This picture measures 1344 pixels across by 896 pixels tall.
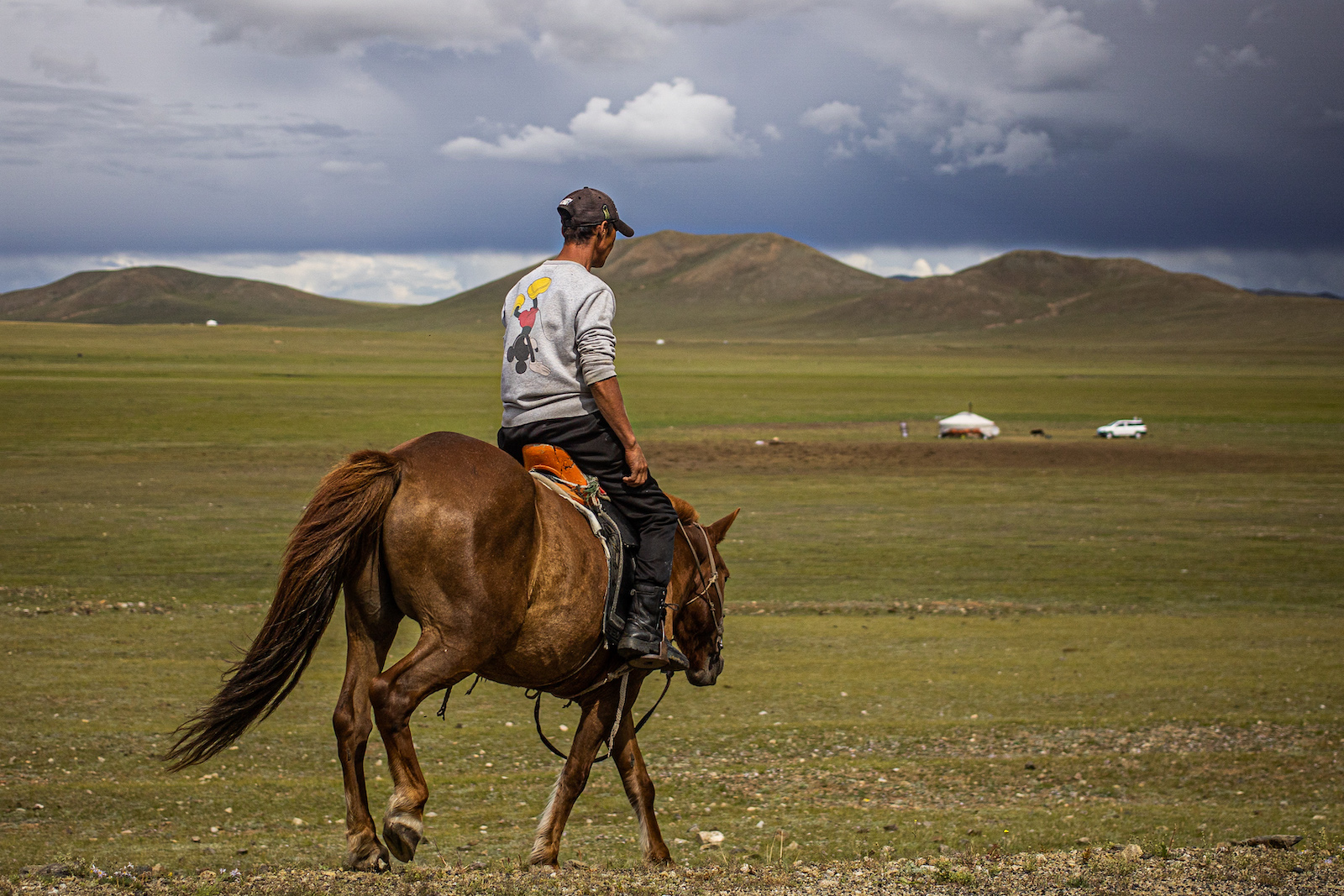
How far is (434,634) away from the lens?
15.2ft

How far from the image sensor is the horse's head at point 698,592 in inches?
243

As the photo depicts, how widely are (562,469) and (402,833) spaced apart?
1686 millimetres

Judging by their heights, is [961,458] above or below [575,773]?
below

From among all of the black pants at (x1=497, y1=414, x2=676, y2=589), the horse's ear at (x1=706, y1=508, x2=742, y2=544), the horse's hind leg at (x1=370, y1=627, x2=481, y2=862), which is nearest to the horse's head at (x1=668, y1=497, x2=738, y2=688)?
the horse's ear at (x1=706, y1=508, x2=742, y2=544)

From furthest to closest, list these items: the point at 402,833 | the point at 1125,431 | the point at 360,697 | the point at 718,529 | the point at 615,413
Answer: the point at 1125,431 → the point at 718,529 → the point at 615,413 → the point at 360,697 → the point at 402,833

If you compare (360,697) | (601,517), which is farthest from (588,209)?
(360,697)

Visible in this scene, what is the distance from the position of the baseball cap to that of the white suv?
125 feet

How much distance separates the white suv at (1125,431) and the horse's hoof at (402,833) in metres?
39.5

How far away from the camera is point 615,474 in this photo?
5473 mm

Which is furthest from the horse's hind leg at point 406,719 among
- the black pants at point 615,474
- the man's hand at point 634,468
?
the man's hand at point 634,468

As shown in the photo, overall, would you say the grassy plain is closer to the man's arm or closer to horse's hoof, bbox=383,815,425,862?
horse's hoof, bbox=383,815,425,862

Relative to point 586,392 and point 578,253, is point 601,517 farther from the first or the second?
point 578,253

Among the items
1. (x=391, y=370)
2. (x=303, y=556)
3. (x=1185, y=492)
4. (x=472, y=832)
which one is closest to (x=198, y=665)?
(x=472, y=832)

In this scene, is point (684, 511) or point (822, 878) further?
point (684, 511)
